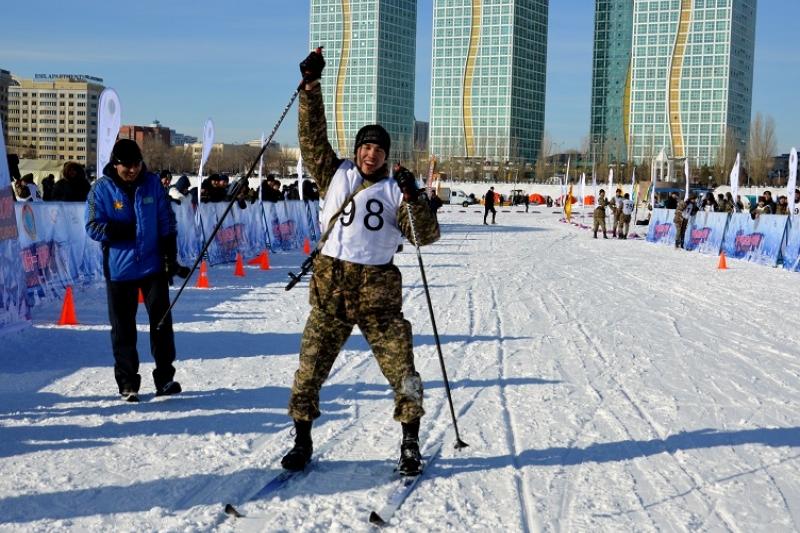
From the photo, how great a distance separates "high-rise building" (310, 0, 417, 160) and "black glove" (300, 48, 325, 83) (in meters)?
137

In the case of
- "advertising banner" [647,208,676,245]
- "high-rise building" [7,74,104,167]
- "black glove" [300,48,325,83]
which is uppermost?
"high-rise building" [7,74,104,167]

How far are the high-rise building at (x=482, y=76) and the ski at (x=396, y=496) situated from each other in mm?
132491


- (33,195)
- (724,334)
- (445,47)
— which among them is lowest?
(724,334)

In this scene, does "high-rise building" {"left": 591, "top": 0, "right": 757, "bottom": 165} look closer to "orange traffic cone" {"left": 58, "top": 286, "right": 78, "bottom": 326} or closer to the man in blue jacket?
"orange traffic cone" {"left": 58, "top": 286, "right": 78, "bottom": 326}

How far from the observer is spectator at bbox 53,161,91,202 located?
43.3 ft

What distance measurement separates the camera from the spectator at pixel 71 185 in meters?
13.2

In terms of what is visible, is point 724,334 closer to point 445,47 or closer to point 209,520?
point 209,520

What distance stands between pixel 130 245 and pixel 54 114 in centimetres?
16370

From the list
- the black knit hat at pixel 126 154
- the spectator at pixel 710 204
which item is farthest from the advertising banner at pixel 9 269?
the spectator at pixel 710 204

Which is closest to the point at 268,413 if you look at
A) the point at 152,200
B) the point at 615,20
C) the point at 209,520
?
the point at 152,200

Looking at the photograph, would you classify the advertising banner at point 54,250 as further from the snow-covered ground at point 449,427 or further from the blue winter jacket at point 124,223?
the blue winter jacket at point 124,223

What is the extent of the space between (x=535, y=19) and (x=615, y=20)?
564 inches

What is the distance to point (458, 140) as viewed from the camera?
139000 millimetres

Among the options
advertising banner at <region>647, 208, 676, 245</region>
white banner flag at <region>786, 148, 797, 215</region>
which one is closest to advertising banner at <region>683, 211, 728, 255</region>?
advertising banner at <region>647, 208, 676, 245</region>
